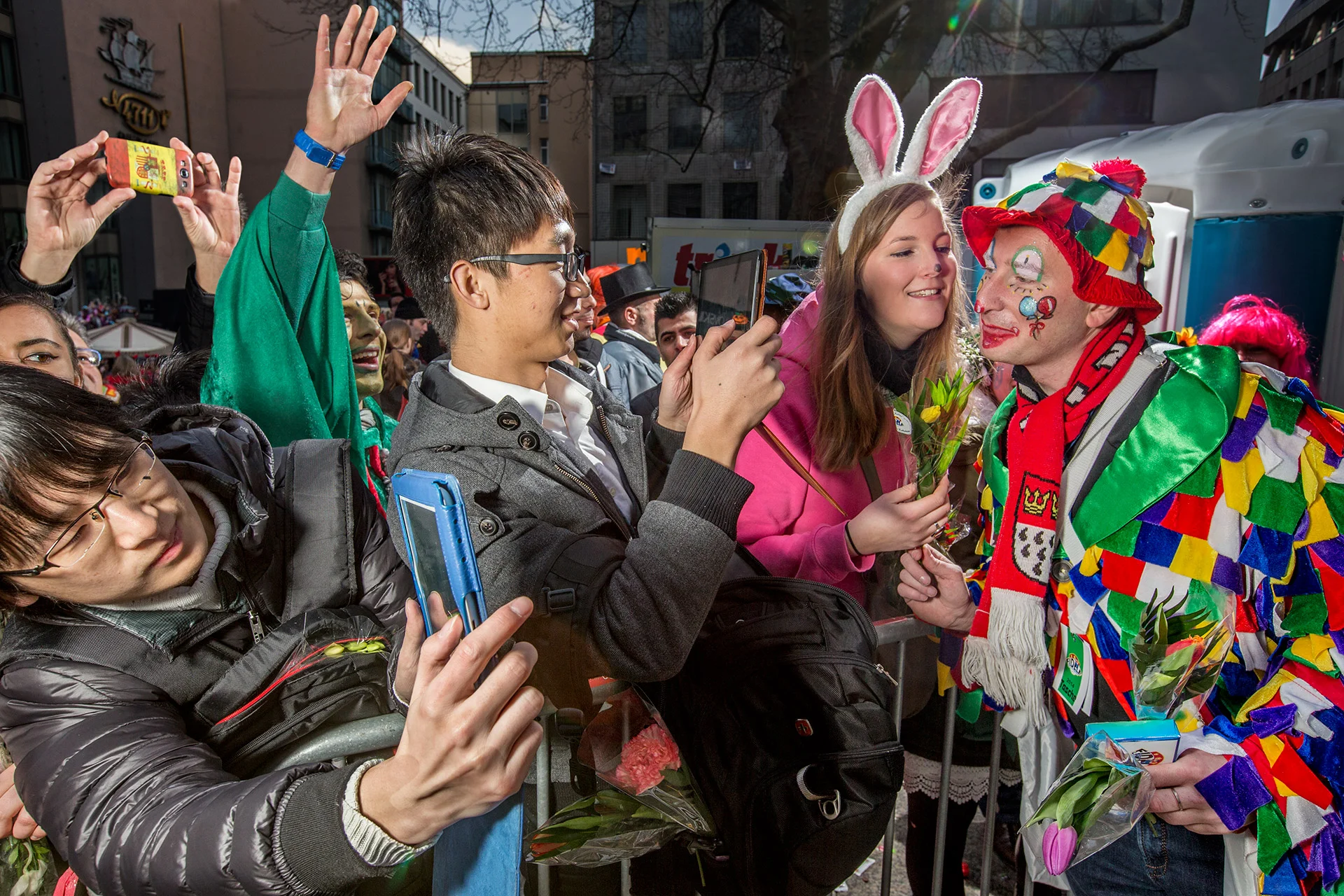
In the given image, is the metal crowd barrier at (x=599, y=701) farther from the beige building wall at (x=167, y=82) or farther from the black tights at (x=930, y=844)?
the beige building wall at (x=167, y=82)

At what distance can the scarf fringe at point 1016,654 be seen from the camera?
5.61 ft

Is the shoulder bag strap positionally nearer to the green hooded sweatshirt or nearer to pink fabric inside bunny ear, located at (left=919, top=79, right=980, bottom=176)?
pink fabric inside bunny ear, located at (left=919, top=79, right=980, bottom=176)

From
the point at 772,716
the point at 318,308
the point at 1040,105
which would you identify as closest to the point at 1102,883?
the point at 772,716

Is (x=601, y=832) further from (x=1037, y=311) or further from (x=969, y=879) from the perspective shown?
(x=969, y=879)

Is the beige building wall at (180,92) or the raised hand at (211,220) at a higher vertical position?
the beige building wall at (180,92)

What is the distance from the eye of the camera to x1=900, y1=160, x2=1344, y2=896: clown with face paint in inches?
54.6

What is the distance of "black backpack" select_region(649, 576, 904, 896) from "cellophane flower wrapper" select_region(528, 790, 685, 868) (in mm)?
133

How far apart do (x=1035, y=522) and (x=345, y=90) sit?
204cm

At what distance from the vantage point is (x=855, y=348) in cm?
214

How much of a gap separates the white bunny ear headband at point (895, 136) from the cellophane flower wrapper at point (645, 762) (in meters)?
1.43

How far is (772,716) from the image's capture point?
1.48 meters

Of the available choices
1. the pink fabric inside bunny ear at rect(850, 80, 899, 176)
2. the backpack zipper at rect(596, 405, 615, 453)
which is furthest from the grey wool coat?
the pink fabric inside bunny ear at rect(850, 80, 899, 176)

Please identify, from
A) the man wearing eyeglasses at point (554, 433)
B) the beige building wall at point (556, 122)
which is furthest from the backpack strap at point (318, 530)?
the beige building wall at point (556, 122)

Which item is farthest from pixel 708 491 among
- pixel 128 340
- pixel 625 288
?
pixel 128 340
